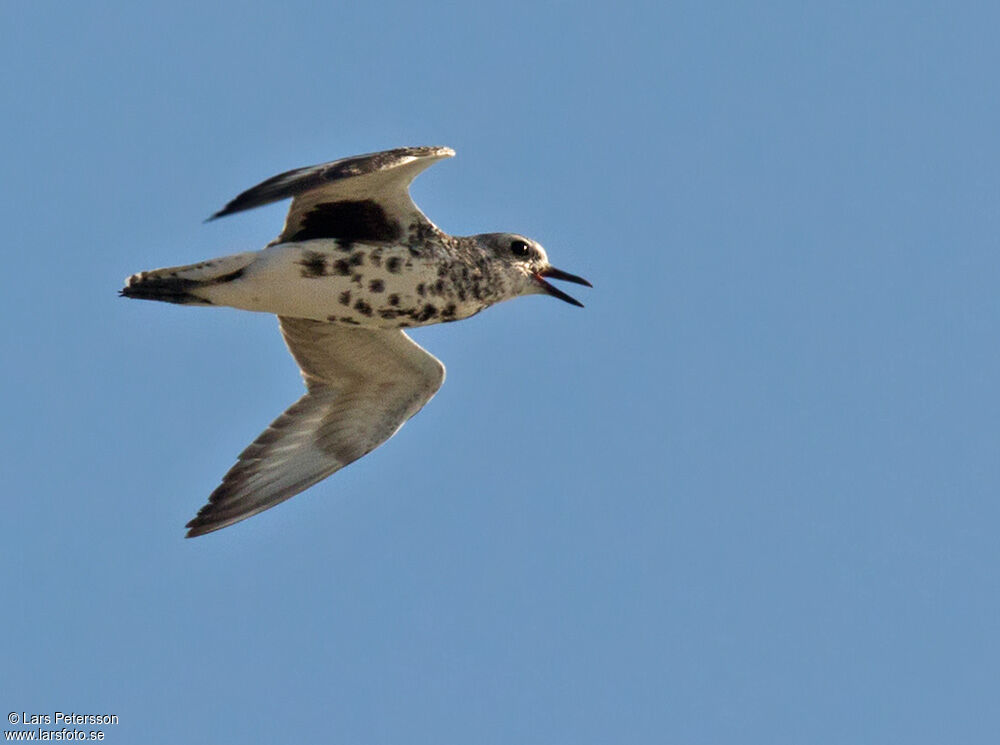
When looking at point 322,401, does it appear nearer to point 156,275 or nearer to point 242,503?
point 242,503

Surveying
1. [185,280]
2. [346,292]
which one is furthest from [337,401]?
[185,280]

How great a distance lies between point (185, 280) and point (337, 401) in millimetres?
2532

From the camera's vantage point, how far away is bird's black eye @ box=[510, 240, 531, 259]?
49.6 feet

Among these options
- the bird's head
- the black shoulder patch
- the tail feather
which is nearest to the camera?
the tail feather

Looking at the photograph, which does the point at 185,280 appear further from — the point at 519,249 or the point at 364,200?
the point at 519,249

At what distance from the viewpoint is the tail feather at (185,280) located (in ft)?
44.7

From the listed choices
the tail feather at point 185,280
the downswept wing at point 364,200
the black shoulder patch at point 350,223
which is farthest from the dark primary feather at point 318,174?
the tail feather at point 185,280

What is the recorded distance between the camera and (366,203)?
13.9 m

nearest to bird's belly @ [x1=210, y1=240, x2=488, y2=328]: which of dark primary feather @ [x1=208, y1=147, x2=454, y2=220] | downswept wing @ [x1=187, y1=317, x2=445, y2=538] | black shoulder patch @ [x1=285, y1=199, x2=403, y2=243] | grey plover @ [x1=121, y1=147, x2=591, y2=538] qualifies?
grey plover @ [x1=121, y1=147, x2=591, y2=538]

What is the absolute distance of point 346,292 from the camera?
45.5 feet

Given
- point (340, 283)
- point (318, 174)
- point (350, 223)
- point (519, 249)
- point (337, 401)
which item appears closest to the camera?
point (318, 174)

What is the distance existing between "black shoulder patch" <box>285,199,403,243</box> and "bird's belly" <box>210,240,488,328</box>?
0.16 m

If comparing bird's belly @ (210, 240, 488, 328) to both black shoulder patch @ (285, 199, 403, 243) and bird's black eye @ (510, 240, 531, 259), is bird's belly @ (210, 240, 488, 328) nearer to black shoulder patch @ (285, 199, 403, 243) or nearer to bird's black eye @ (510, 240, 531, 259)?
black shoulder patch @ (285, 199, 403, 243)

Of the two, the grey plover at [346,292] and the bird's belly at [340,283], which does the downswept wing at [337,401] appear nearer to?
the grey plover at [346,292]
